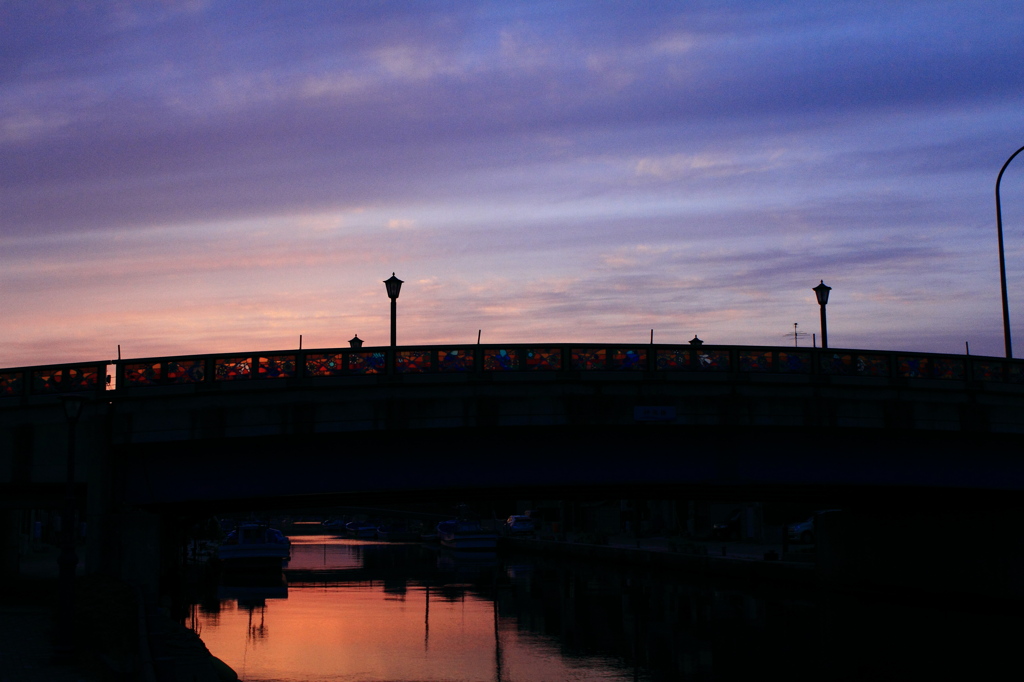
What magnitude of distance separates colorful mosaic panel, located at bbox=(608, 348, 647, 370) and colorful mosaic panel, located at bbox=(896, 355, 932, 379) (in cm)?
863

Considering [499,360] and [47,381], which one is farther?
[47,381]

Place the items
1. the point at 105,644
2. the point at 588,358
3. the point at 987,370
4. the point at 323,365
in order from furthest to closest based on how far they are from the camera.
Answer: the point at 987,370 → the point at 588,358 → the point at 323,365 → the point at 105,644

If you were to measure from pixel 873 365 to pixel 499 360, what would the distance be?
12.1 meters

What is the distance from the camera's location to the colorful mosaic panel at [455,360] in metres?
31.1

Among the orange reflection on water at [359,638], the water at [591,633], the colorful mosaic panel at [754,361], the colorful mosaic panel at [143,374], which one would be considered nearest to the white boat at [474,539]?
the water at [591,633]

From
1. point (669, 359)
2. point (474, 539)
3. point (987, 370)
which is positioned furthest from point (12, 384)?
point (474, 539)

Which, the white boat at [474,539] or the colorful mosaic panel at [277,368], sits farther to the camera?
the white boat at [474,539]

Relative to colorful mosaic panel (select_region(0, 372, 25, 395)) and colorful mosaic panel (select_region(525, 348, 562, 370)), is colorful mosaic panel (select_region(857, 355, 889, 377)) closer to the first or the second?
colorful mosaic panel (select_region(525, 348, 562, 370))

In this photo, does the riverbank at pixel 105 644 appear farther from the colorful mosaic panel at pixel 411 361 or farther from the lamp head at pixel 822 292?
the lamp head at pixel 822 292

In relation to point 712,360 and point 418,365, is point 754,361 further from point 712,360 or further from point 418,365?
point 418,365

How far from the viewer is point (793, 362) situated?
32812mm

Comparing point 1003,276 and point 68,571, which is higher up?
point 1003,276

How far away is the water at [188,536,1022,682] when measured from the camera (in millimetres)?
29219

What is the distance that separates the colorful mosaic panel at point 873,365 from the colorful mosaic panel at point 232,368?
19.0 metres
